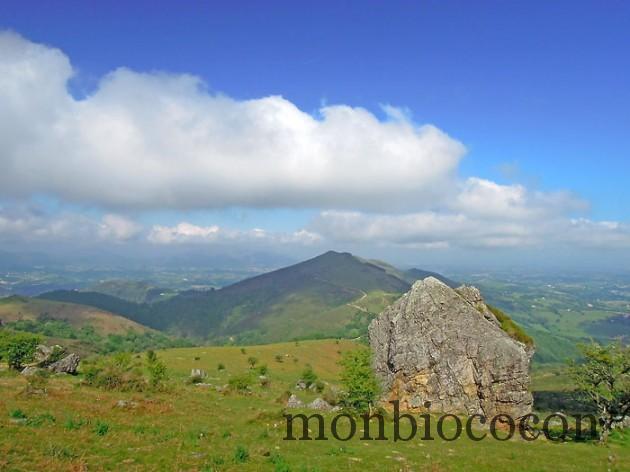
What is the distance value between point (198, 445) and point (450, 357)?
35.2 meters

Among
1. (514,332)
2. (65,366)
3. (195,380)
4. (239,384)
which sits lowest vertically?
(195,380)

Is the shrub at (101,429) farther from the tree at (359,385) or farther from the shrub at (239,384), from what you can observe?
the shrub at (239,384)

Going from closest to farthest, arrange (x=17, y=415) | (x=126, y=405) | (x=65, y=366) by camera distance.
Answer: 1. (x=17, y=415)
2. (x=126, y=405)
3. (x=65, y=366)

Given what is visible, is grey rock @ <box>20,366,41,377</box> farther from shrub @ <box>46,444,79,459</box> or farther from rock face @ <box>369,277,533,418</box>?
Answer: rock face @ <box>369,277,533,418</box>

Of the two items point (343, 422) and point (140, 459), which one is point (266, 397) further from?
point (140, 459)

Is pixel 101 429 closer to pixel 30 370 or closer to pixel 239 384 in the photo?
pixel 239 384

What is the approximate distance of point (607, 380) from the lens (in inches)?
1399

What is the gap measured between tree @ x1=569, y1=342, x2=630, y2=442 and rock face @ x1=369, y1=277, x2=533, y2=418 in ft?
33.2

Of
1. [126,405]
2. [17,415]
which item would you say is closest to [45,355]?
[126,405]

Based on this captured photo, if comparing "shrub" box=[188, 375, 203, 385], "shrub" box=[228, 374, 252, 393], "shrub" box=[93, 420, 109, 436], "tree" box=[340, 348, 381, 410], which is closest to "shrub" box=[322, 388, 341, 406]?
"tree" box=[340, 348, 381, 410]

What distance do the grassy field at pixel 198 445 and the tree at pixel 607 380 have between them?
7.98 feet

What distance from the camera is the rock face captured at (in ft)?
152

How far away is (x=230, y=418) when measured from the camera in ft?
112

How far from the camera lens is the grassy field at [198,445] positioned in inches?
751
